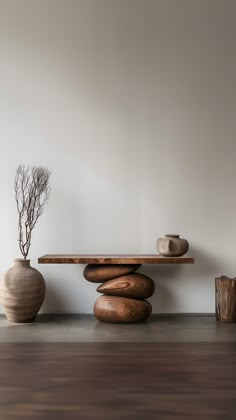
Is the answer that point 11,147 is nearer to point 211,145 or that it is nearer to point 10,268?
point 10,268

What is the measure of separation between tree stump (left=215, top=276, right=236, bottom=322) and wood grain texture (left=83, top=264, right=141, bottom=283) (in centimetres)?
75

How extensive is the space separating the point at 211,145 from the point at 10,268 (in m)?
2.19

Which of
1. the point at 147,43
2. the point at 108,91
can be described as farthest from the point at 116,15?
the point at 108,91

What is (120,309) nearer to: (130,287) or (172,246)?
(130,287)

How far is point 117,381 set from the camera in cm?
302

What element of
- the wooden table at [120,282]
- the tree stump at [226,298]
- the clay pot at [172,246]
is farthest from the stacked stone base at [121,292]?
the tree stump at [226,298]

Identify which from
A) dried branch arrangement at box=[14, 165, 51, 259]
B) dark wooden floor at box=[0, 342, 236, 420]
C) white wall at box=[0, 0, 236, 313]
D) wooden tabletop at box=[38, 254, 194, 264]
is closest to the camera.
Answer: dark wooden floor at box=[0, 342, 236, 420]

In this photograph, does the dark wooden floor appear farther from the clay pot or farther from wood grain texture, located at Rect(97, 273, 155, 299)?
the clay pot

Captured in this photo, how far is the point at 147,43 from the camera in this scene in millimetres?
5020

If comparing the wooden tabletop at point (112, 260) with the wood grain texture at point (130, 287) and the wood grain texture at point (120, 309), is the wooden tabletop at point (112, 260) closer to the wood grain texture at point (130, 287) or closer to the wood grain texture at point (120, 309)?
the wood grain texture at point (130, 287)

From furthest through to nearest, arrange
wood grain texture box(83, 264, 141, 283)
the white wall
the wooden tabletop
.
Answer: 1. the white wall
2. wood grain texture box(83, 264, 141, 283)
3. the wooden tabletop

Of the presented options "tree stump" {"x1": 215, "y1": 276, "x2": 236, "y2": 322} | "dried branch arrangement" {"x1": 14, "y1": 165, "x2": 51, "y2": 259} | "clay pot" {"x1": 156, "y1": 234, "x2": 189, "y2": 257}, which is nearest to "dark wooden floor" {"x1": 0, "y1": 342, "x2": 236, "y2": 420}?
"tree stump" {"x1": 215, "y1": 276, "x2": 236, "y2": 322}

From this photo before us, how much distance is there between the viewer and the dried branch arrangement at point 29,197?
4.76m

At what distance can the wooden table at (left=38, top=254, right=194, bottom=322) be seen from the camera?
179 inches
